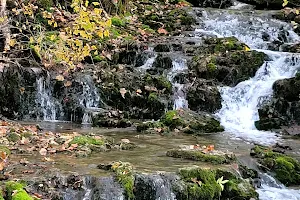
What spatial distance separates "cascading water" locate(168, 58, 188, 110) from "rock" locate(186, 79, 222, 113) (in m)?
0.18

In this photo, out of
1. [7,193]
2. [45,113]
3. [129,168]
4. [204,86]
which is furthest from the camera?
[204,86]

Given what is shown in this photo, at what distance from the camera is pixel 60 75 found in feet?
43.0

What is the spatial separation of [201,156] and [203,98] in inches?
239

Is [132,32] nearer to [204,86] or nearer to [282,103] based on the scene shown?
[204,86]

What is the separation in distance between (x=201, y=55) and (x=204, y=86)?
5.97 ft

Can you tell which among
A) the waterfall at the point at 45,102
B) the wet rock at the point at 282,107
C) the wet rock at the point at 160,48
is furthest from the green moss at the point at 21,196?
the wet rock at the point at 160,48

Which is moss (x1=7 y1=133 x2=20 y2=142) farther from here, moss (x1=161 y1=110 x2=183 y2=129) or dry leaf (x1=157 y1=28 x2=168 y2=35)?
dry leaf (x1=157 y1=28 x2=168 y2=35)

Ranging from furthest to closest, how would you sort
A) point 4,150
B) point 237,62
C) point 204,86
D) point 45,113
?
point 237,62
point 204,86
point 45,113
point 4,150

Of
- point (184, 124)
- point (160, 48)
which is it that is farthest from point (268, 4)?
point (184, 124)

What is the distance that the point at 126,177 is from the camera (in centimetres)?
621

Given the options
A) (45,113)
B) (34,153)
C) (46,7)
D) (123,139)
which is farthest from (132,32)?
(34,153)

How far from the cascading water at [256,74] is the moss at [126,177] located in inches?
89.3

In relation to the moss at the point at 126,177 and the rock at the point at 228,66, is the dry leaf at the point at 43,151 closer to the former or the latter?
the moss at the point at 126,177

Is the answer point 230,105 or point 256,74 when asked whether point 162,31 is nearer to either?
point 256,74
